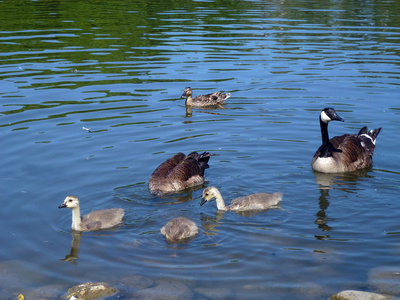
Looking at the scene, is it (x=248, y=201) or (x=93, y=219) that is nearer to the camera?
(x=93, y=219)

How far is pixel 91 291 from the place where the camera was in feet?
30.5

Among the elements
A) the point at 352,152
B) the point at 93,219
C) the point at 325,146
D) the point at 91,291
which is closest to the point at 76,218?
the point at 93,219

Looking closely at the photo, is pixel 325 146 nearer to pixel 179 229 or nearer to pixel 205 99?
pixel 179 229

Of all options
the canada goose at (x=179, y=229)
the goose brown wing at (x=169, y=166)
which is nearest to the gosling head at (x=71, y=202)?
the canada goose at (x=179, y=229)

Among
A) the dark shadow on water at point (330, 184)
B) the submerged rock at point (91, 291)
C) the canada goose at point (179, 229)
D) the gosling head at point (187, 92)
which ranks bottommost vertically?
the submerged rock at point (91, 291)

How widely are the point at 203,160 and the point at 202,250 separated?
3.96 metres

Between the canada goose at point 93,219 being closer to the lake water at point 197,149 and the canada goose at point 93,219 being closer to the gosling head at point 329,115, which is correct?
the lake water at point 197,149

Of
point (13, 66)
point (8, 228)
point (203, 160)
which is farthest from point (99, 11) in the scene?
point (8, 228)

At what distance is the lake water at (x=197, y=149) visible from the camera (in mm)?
10109

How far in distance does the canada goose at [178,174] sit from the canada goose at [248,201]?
1.26 metres

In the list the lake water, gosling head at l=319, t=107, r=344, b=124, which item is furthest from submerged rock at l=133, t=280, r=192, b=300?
gosling head at l=319, t=107, r=344, b=124

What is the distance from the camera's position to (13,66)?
24.4 metres

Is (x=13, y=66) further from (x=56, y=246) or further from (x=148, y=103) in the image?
(x=56, y=246)

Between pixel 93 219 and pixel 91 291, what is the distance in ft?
8.70
